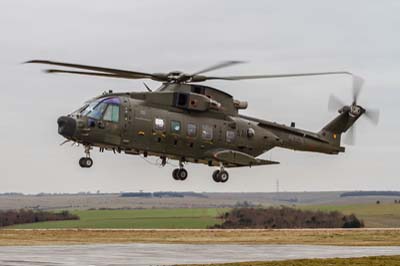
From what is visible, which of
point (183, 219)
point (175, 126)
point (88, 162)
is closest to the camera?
point (88, 162)

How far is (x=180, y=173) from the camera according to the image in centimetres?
5875

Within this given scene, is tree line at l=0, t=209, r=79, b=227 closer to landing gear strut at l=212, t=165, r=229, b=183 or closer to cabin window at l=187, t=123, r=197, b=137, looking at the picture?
landing gear strut at l=212, t=165, r=229, b=183

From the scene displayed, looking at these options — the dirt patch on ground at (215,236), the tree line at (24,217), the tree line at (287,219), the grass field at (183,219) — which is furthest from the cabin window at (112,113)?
the tree line at (24,217)

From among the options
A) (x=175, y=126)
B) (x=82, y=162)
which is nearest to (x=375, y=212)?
(x=175, y=126)

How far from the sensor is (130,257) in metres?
47.7

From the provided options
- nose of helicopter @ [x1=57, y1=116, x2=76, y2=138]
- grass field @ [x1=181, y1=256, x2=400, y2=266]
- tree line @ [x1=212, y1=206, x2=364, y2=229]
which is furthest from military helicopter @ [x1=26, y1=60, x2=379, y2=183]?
tree line @ [x1=212, y1=206, x2=364, y2=229]

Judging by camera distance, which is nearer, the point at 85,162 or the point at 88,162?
the point at 85,162

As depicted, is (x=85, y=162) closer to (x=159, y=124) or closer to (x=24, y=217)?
(x=159, y=124)

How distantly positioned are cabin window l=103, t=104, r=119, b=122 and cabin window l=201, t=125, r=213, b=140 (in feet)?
18.8

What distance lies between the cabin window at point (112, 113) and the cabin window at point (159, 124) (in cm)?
244

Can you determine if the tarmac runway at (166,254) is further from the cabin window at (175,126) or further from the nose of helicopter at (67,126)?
the cabin window at (175,126)

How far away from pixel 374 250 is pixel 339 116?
12.5 metres

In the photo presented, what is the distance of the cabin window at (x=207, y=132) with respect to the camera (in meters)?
57.8

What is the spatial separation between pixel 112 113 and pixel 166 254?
873cm
